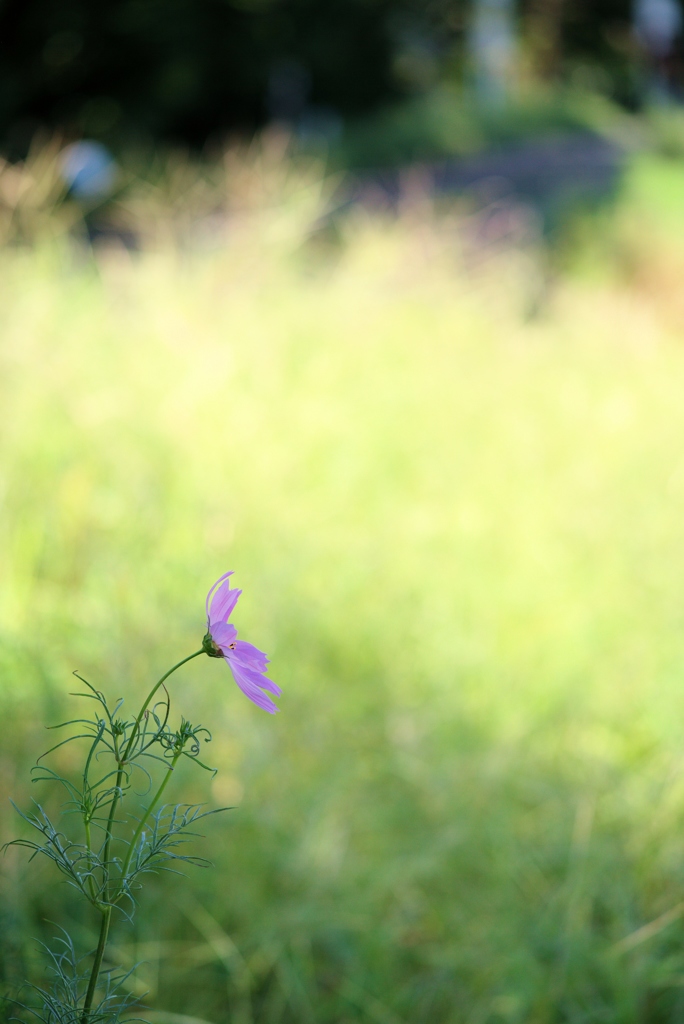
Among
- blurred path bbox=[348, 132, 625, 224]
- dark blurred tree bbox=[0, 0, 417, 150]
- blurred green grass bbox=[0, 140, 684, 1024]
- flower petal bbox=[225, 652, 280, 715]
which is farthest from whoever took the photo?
dark blurred tree bbox=[0, 0, 417, 150]

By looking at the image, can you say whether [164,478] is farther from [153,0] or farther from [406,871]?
[153,0]

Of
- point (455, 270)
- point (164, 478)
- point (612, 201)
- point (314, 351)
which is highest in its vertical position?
point (612, 201)

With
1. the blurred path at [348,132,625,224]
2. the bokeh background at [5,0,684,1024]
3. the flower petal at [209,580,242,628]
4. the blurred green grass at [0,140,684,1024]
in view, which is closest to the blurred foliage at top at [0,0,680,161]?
the blurred path at [348,132,625,224]

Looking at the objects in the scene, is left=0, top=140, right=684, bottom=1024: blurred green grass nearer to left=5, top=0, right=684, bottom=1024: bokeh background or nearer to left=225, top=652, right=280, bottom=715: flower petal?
left=5, top=0, right=684, bottom=1024: bokeh background

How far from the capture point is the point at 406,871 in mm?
1555

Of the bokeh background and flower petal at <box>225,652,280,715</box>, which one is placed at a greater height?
flower petal at <box>225,652,280,715</box>

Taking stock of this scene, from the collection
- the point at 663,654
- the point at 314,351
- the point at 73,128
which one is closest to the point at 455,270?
the point at 314,351

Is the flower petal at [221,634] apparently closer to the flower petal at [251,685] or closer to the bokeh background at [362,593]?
the flower petal at [251,685]

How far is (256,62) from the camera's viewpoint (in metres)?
11.1

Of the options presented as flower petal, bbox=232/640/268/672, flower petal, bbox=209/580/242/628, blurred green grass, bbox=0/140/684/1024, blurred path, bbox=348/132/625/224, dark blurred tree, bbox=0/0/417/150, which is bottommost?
blurred green grass, bbox=0/140/684/1024

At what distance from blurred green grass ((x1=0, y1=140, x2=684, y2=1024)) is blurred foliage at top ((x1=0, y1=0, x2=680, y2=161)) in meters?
6.40

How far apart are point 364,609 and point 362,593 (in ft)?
0.15

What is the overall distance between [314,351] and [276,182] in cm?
91

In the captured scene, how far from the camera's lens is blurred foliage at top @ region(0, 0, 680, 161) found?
32.1 feet
